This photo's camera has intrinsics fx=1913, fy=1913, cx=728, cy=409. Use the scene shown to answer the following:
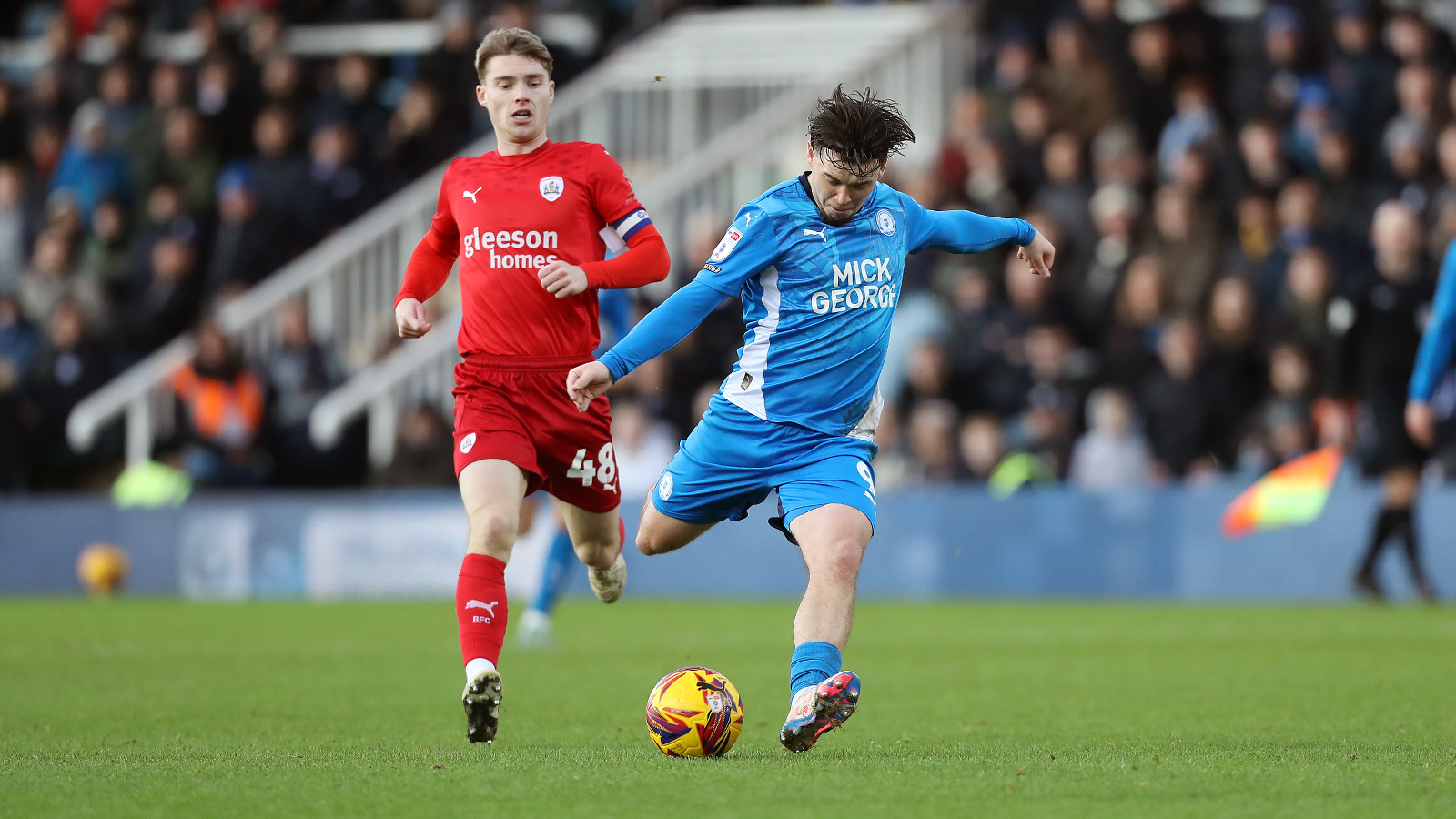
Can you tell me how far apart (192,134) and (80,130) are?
5.05 feet

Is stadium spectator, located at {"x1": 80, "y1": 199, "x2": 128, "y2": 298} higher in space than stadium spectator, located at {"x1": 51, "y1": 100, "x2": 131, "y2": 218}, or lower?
lower

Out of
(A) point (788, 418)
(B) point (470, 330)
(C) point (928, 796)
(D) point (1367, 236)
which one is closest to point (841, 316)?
(A) point (788, 418)

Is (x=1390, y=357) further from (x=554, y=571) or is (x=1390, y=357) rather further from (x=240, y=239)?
(x=240, y=239)

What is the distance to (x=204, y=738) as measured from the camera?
623 cm

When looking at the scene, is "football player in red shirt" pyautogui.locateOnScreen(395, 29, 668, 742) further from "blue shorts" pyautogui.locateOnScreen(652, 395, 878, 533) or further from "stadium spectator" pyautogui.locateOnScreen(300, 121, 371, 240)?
"stadium spectator" pyautogui.locateOnScreen(300, 121, 371, 240)

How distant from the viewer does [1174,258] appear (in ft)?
49.0

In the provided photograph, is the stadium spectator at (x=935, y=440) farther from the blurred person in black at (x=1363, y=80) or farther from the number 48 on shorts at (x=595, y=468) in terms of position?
the number 48 on shorts at (x=595, y=468)

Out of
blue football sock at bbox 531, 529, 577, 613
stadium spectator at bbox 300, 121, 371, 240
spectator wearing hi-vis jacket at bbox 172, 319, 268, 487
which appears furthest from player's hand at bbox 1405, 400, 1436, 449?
stadium spectator at bbox 300, 121, 371, 240

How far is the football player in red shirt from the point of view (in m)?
6.46

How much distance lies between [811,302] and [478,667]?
5.06 ft

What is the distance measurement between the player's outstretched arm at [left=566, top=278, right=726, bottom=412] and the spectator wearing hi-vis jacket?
12320mm

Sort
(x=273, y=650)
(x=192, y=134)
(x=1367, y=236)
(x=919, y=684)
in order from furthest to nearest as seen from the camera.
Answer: (x=192, y=134) < (x=1367, y=236) < (x=273, y=650) < (x=919, y=684)

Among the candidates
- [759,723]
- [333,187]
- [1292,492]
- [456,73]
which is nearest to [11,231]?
[333,187]

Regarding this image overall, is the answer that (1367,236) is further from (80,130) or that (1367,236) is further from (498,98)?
(80,130)
